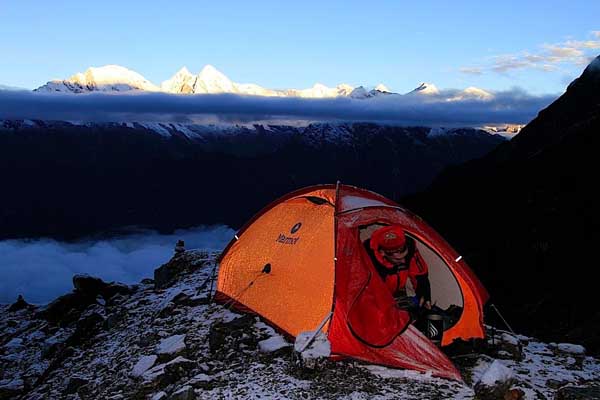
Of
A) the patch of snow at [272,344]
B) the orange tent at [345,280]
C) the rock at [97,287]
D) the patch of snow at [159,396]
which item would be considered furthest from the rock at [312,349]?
the rock at [97,287]

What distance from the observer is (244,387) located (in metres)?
9.46

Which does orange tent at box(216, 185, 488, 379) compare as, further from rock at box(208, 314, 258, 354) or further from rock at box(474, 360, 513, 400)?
rock at box(474, 360, 513, 400)

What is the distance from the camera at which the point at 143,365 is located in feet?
37.0

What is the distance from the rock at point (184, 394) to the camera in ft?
29.7

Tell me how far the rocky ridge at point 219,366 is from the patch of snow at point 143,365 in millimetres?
31

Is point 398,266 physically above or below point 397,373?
above

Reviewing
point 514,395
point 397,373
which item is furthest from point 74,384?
point 514,395

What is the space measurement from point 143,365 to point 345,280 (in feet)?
15.4

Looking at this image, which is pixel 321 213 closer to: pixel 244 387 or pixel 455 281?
pixel 455 281

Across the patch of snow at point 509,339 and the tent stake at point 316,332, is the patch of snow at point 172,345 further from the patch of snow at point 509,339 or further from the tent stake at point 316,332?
the patch of snow at point 509,339

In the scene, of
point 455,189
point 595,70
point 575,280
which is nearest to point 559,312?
point 575,280

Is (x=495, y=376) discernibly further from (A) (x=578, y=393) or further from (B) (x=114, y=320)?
(B) (x=114, y=320)

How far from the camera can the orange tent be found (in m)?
10.2

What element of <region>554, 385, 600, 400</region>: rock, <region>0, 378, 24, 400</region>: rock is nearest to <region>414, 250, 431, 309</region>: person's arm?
<region>554, 385, 600, 400</region>: rock
